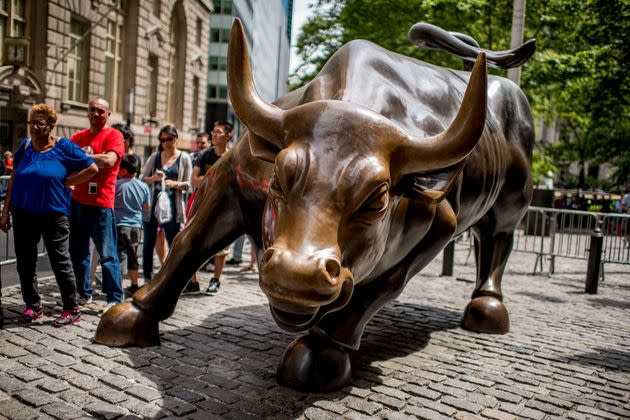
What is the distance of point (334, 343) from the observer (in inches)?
153

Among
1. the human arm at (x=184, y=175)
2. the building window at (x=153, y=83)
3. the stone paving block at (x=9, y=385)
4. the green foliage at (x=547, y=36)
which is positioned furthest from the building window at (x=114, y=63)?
the stone paving block at (x=9, y=385)

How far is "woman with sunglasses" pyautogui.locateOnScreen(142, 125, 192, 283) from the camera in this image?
6832mm

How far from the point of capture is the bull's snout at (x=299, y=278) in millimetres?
2676

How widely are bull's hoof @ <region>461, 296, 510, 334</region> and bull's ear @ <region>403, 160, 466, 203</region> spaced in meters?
2.71

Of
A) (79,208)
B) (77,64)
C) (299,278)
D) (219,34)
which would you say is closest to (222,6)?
(219,34)

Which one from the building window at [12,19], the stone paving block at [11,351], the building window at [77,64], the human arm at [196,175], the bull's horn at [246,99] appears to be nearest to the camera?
the bull's horn at [246,99]

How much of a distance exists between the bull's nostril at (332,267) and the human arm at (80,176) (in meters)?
3.09

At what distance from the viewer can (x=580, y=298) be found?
8.40 meters

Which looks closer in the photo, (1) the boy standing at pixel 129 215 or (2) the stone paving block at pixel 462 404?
(2) the stone paving block at pixel 462 404

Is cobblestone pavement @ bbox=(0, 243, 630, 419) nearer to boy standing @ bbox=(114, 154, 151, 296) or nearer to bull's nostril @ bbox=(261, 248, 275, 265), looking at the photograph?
boy standing @ bbox=(114, 154, 151, 296)

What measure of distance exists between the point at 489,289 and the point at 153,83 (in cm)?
2496

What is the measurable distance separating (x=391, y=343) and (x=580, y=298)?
4.39m

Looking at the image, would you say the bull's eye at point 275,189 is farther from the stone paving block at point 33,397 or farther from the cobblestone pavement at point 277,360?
the stone paving block at point 33,397

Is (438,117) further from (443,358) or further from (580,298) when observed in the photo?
(580,298)
